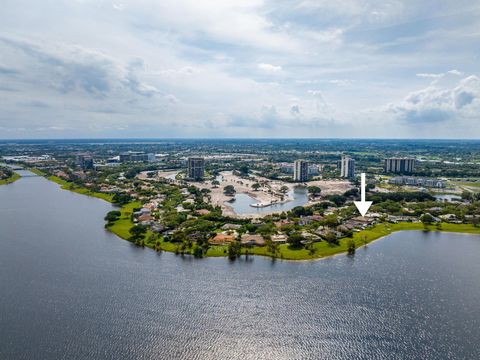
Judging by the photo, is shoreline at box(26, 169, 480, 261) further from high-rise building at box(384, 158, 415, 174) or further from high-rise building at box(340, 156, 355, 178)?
high-rise building at box(384, 158, 415, 174)

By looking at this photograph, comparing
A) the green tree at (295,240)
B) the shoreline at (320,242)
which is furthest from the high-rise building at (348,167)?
the green tree at (295,240)

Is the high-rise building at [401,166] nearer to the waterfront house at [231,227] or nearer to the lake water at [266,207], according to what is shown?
the lake water at [266,207]

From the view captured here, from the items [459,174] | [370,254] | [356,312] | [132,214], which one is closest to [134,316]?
[356,312]

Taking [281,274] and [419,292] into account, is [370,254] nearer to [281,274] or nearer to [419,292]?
[419,292]

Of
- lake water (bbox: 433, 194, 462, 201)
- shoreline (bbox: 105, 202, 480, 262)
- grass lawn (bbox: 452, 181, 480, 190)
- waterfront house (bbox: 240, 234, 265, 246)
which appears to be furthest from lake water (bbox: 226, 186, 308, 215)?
grass lawn (bbox: 452, 181, 480, 190)

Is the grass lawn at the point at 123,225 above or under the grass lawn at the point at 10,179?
under
